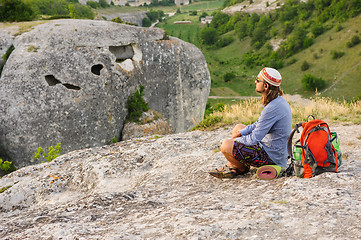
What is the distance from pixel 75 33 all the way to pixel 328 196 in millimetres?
13292

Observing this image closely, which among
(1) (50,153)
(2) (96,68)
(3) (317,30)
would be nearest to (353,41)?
(3) (317,30)

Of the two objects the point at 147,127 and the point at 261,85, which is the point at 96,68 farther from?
the point at 261,85

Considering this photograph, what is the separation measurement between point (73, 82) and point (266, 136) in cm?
1088

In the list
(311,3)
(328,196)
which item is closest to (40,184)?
(328,196)

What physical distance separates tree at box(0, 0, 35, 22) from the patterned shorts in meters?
16.6

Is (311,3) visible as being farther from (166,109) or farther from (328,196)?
(328,196)

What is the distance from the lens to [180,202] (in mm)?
4188

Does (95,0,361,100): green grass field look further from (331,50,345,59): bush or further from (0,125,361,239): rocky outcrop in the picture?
(0,125,361,239): rocky outcrop

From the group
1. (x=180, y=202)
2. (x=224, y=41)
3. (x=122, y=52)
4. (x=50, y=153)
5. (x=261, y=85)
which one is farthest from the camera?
(x=224, y=41)

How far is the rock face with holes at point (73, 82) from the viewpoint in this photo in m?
12.9

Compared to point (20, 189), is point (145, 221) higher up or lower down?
higher up

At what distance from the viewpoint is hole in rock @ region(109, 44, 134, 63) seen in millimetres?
15398

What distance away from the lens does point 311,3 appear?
237 ft

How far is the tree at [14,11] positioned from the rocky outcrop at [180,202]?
13487 mm
